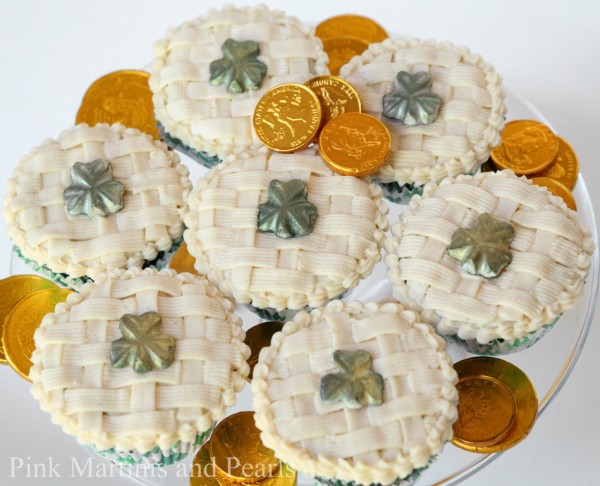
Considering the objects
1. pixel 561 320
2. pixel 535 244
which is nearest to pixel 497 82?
Result: pixel 535 244

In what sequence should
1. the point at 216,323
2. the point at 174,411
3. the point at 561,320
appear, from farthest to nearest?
the point at 561,320
the point at 216,323
the point at 174,411

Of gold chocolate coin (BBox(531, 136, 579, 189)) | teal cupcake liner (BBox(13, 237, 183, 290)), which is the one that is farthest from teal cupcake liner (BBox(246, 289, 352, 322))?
gold chocolate coin (BBox(531, 136, 579, 189))

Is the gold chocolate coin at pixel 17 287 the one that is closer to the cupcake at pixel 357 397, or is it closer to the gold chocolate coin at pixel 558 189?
the cupcake at pixel 357 397

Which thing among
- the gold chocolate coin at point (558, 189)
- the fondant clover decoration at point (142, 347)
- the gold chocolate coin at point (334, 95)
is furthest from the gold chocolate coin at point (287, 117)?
the gold chocolate coin at point (558, 189)

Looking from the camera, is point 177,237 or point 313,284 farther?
point 177,237

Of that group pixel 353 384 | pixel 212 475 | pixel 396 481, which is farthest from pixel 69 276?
pixel 396 481

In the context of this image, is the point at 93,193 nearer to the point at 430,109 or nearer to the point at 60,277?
the point at 60,277

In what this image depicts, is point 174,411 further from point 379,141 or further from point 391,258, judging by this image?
point 379,141
